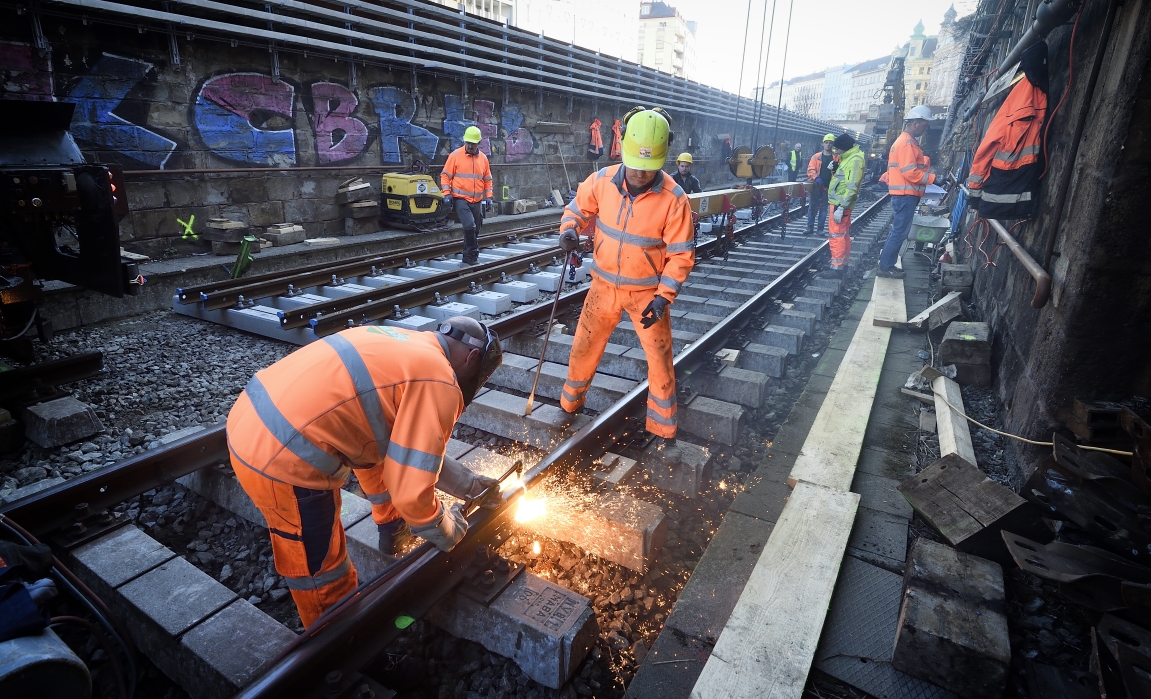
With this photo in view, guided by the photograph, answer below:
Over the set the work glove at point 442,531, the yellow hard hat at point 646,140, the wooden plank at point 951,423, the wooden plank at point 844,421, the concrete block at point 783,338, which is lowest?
the wooden plank at point 844,421

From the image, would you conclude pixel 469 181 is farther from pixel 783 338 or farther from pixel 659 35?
pixel 659 35

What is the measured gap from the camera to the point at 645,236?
374cm

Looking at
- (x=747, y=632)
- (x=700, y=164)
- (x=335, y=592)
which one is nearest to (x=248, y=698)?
(x=335, y=592)

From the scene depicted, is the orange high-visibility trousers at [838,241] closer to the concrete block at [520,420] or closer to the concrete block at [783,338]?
the concrete block at [783,338]

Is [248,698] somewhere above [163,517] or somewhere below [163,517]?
above

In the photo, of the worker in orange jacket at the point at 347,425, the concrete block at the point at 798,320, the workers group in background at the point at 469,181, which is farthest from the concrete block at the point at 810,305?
the worker in orange jacket at the point at 347,425

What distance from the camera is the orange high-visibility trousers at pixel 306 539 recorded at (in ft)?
6.89

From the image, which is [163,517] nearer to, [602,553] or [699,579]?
[602,553]

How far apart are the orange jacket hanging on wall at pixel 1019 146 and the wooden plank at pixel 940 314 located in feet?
5.12

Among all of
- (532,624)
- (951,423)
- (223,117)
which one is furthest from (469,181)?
(532,624)

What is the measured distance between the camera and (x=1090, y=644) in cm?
261

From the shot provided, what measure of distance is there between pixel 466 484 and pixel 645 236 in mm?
1970

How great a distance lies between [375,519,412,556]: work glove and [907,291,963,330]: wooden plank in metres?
6.31

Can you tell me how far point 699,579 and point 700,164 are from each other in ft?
84.8
